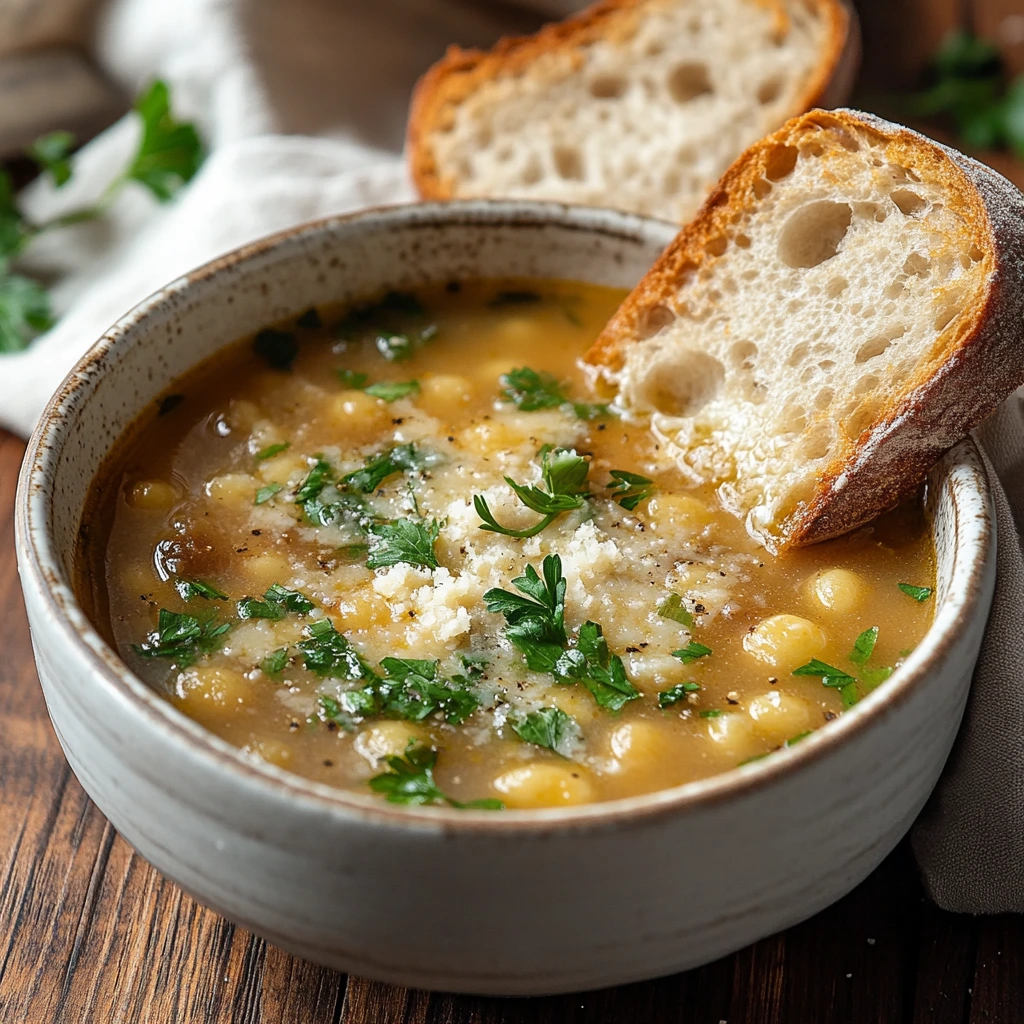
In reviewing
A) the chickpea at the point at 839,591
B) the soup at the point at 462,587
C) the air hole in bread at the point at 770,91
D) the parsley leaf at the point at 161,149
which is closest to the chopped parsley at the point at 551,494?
the soup at the point at 462,587

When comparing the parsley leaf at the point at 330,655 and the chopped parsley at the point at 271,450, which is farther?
the chopped parsley at the point at 271,450

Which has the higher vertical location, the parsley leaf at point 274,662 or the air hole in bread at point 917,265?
the air hole in bread at point 917,265

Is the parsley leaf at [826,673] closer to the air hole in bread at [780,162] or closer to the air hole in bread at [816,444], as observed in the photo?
the air hole in bread at [816,444]

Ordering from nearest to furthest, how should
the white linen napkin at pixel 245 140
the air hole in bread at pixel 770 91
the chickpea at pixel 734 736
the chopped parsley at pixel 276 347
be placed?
the chickpea at pixel 734 736 < the chopped parsley at pixel 276 347 < the white linen napkin at pixel 245 140 < the air hole in bread at pixel 770 91

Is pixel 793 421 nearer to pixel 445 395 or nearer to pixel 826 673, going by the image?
pixel 826 673

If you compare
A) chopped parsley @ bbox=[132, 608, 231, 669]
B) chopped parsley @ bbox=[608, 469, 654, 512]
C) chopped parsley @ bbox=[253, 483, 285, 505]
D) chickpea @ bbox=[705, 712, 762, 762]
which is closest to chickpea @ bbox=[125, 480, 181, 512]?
chopped parsley @ bbox=[253, 483, 285, 505]

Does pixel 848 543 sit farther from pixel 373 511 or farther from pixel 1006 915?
pixel 373 511
